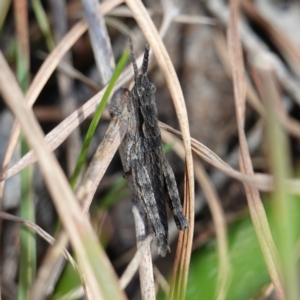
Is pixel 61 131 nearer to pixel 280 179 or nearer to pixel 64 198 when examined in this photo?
pixel 64 198

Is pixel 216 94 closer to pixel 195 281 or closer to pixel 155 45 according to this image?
pixel 155 45

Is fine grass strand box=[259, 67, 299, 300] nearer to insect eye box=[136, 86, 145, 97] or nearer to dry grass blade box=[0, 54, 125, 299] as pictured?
dry grass blade box=[0, 54, 125, 299]

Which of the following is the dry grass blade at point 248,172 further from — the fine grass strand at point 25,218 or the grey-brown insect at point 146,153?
the fine grass strand at point 25,218

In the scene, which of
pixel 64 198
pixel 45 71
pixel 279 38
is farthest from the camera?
pixel 279 38

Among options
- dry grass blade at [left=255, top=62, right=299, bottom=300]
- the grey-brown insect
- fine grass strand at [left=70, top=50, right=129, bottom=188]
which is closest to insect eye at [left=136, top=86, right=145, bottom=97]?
the grey-brown insect

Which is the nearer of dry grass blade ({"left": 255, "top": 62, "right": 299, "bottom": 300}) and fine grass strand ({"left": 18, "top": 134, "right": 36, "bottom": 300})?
dry grass blade ({"left": 255, "top": 62, "right": 299, "bottom": 300})

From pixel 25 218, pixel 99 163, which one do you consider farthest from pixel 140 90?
pixel 25 218
